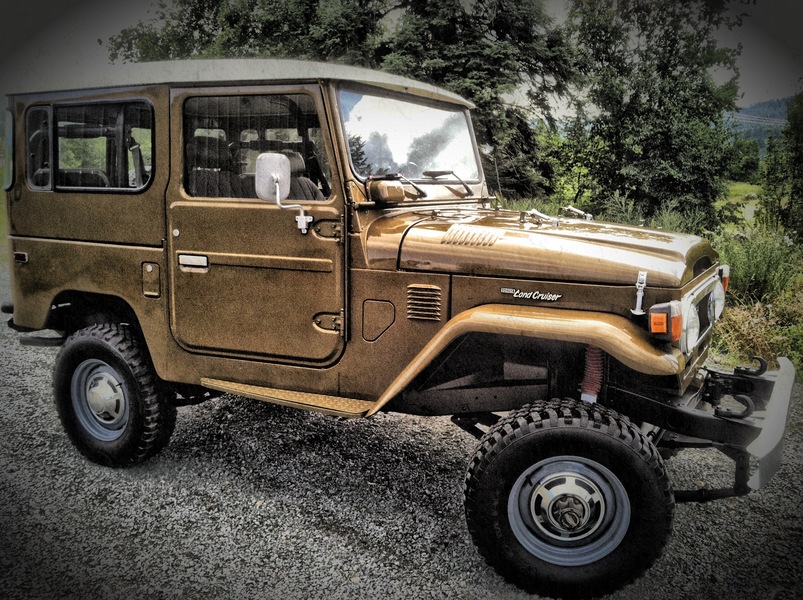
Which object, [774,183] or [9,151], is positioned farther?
[774,183]

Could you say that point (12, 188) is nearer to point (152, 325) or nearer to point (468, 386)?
point (152, 325)

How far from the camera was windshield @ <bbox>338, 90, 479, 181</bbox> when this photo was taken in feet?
9.66

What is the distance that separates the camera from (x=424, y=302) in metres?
2.75

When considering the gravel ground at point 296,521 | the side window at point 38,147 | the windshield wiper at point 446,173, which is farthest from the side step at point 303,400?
the side window at point 38,147

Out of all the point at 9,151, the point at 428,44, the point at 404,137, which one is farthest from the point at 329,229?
the point at 428,44

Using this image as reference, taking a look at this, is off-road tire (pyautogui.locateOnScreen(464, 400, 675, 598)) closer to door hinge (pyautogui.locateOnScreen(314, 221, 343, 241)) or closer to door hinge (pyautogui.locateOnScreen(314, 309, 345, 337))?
door hinge (pyautogui.locateOnScreen(314, 309, 345, 337))

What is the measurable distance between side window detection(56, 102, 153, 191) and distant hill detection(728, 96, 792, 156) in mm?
5885

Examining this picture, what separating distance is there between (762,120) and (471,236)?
17.7 ft

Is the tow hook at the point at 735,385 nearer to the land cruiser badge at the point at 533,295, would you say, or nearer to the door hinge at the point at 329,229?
the land cruiser badge at the point at 533,295

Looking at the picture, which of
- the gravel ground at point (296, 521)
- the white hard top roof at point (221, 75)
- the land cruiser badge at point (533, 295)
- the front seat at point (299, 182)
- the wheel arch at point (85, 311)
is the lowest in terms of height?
the gravel ground at point (296, 521)

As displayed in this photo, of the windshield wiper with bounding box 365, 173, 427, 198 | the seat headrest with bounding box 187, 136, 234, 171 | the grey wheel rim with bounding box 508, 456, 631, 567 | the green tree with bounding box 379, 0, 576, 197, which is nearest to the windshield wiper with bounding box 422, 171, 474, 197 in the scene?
the windshield wiper with bounding box 365, 173, 427, 198

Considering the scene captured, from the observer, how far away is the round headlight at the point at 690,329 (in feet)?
8.20

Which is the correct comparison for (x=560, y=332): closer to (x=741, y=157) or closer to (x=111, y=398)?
(x=111, y=398)

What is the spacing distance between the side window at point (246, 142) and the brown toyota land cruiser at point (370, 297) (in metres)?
0.01
